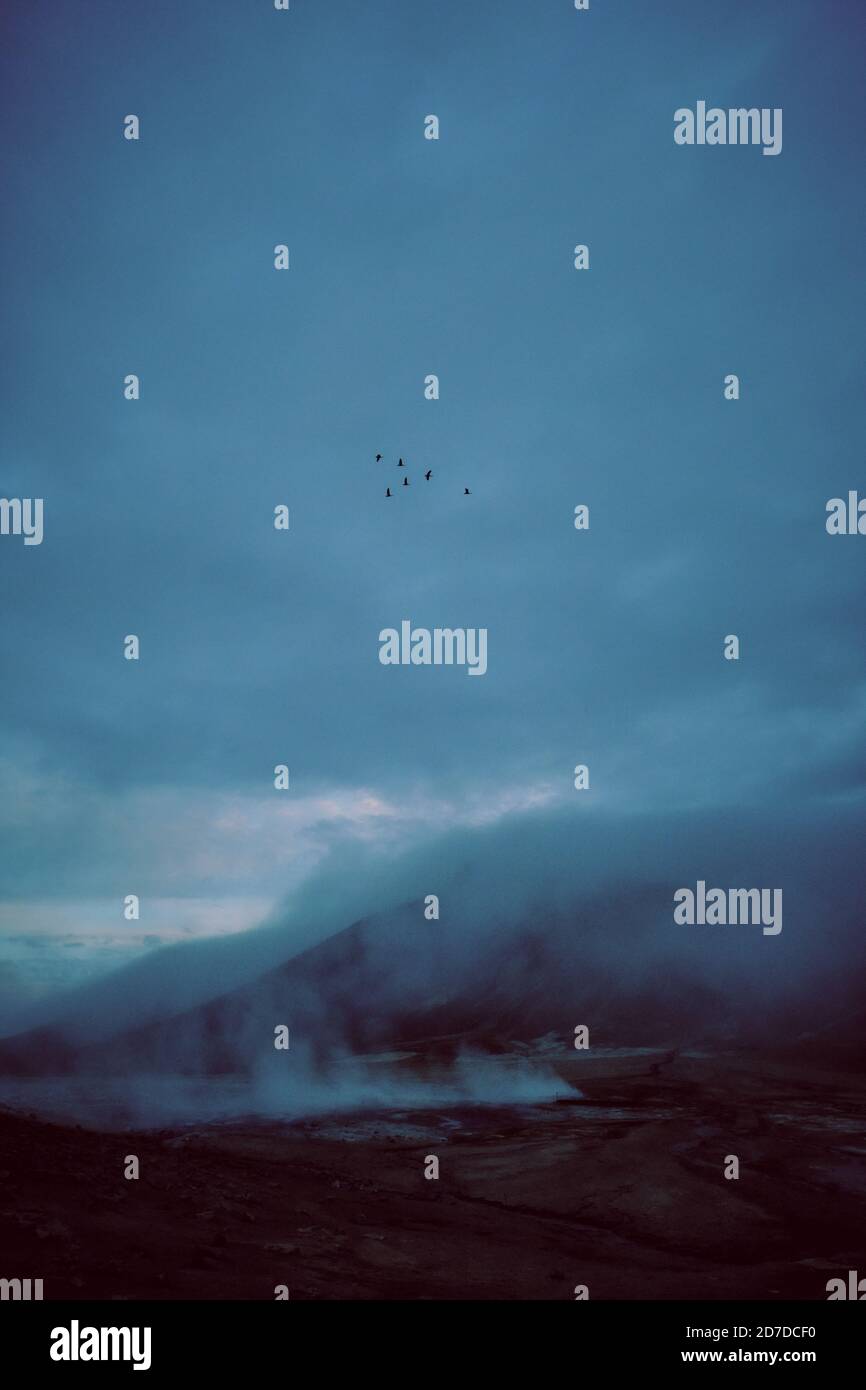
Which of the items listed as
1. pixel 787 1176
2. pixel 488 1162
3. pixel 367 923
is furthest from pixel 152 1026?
pixel 787 1176

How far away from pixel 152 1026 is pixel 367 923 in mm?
39809

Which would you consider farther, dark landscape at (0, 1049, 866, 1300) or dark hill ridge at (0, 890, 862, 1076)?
dark hill ridge at (0, 890, 862, 1076)

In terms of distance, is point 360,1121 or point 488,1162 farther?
point 360,1121

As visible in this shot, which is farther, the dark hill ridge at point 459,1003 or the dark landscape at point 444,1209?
the dark hill ridge at point 459,1003

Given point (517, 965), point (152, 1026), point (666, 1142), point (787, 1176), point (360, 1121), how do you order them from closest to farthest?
point (787, 1176) < point (666, 1142) < point (360, 1121) < point (152, 1026) < point (517, 965)

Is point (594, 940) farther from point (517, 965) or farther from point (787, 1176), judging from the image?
point (787, 1176)

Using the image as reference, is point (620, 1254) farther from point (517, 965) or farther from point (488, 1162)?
point (517, 965)

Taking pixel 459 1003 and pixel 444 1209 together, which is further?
pixel 459 1003

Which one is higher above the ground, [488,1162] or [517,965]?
[517,965]

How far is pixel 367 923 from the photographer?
142750 mm

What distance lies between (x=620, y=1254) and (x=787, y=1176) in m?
12.1
